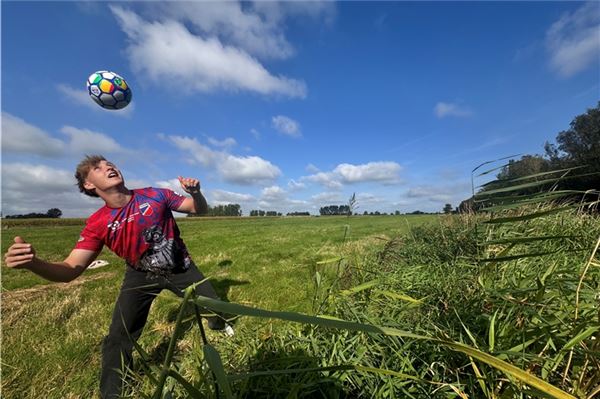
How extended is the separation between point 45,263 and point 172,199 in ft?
5.94

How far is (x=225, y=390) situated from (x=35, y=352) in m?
5.45

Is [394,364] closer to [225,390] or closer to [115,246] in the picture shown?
[225,390]

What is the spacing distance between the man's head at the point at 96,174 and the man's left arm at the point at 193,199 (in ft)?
2.66

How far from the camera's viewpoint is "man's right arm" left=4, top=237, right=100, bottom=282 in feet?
8.43

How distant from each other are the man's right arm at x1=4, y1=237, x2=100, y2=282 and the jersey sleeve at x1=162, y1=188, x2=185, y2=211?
3.74 feet

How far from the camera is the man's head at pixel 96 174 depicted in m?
3.94

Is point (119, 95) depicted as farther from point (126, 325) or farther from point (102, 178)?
point (126, 325)

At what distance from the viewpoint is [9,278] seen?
384 inches

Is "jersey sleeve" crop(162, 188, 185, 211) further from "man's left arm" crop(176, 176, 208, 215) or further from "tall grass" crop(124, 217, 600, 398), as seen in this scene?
"tall grass" crop(124, 217, 600, 398)

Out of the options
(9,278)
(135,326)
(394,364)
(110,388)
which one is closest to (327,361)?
(394,364)

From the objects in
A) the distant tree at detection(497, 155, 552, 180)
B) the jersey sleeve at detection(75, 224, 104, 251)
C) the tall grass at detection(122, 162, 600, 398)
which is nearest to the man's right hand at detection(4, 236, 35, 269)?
the jersey sleeve at detection(75, 224, 104, 251)

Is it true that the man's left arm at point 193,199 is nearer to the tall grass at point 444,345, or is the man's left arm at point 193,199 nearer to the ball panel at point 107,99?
the tall grass at point 444,345

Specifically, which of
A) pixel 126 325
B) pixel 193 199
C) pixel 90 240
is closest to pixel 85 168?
pixel 90 240

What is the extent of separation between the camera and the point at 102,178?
393 cm
